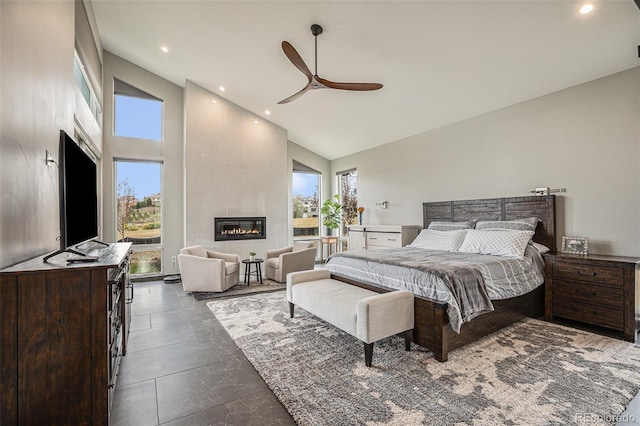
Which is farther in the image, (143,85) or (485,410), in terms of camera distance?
(143,85)

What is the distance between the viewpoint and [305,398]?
6.75ft

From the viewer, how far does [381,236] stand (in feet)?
19.6

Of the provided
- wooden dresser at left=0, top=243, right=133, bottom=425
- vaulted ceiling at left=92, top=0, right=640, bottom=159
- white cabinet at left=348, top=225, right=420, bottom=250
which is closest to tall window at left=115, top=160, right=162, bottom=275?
vaulted ceiling at left=92, top=0, right=640, bottom=159

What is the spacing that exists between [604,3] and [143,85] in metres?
7.09

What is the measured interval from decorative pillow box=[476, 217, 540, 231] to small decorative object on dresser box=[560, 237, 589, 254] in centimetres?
37

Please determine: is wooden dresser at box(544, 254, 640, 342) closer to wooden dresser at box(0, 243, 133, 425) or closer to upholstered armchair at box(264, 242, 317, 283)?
upholstered armchair at box(264, 242, 317, 283)

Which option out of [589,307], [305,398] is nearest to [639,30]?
[589,307]

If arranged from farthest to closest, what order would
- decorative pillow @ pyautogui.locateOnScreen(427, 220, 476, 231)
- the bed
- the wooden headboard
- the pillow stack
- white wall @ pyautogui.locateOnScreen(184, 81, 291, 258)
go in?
1. white wall @ pyautogui.locateOnScreen(184, 81, 291, 258)
2. decorative pillow @ pyautogui.locateOnScreen(427, 220, 476, 231)
3. the wooden headboard
4. the pillow stack
5. the bed

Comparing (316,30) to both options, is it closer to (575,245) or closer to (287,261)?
(287,261)

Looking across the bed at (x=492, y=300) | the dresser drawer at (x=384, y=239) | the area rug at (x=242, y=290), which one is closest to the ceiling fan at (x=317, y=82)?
the bed at (x=492, y=300)

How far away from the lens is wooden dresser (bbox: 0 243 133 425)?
1.49 m

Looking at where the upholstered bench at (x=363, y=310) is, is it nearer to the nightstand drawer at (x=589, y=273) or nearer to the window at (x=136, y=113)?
the nightstand drawer at (x=589, y=273)

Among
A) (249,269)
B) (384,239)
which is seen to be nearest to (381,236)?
(384,239)

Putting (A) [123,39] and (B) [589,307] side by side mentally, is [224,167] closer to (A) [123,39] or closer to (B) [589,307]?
(A) [123,39]
